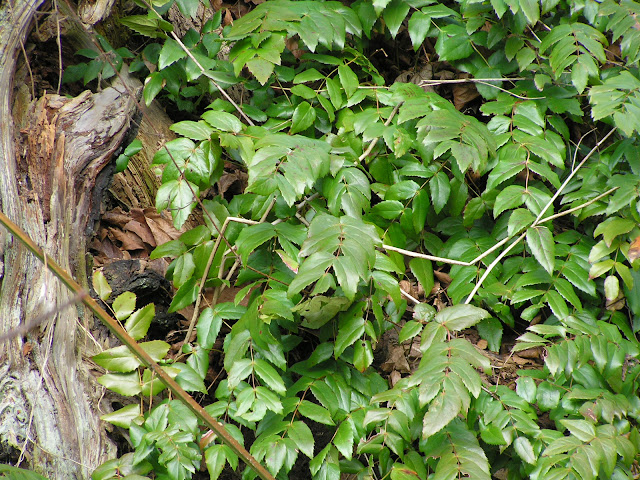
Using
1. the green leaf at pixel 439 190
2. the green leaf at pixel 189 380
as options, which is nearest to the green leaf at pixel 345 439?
the green leaf at pixel 189 380

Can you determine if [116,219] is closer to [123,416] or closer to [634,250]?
[123,416]

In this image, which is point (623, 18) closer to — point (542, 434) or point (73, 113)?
point (542, 434)

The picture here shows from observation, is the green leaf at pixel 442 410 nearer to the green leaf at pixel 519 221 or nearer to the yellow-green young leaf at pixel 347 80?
the green leaf at pixel 519 221

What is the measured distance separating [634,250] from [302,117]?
1.32 m

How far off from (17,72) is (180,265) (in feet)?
3.21

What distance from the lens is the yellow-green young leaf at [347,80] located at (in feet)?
7.24

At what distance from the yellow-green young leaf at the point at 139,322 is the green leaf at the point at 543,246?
1.33 meters

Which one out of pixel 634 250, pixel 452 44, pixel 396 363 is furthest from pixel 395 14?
pixel 396 363

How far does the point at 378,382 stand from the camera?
1.88 metres

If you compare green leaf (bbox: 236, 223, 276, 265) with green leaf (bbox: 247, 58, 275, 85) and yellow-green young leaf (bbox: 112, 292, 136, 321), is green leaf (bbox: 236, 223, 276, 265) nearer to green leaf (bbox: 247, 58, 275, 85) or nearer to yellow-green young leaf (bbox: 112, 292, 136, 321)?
yellow-green young leaf (bbox: 112, 292, 136, 321)

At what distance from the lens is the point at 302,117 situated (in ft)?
7.04

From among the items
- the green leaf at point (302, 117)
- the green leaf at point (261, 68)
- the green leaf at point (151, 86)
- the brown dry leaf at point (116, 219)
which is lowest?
the brown dry leaf at point (116, 219)


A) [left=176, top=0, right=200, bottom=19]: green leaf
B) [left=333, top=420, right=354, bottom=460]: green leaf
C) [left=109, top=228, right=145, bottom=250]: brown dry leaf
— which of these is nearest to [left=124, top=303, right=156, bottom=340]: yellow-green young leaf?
[left=109, top=228, right=145, bottom=250]: brown dry leaf

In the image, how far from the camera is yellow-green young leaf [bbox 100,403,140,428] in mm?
1680
